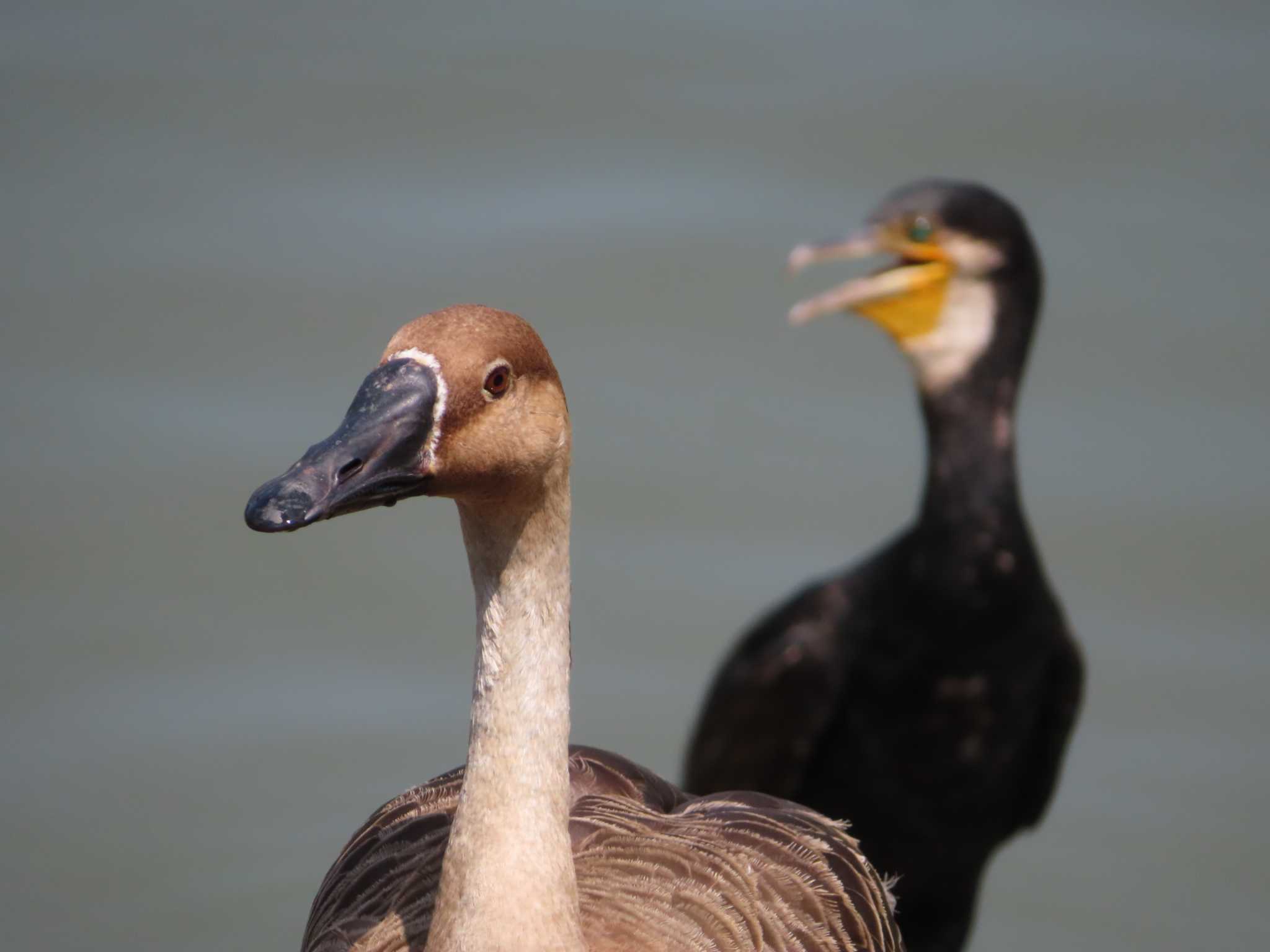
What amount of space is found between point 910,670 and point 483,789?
6.76ft

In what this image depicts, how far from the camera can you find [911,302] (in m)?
4.43

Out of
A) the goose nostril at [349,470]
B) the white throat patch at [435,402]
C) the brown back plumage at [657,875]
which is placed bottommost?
the brown back plumage at [657,875]

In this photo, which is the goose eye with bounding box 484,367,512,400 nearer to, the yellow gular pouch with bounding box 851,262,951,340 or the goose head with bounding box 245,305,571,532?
the goose head with bounding box 245,305,571,532

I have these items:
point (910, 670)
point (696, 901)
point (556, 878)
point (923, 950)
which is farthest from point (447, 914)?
point (923, 950)

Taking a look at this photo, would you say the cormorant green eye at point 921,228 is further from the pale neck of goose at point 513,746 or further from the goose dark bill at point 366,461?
the goose dark bill at point 366,461

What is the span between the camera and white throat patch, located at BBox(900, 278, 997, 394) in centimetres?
442

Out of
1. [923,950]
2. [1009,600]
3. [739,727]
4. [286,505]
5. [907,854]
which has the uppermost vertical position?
[286,505]

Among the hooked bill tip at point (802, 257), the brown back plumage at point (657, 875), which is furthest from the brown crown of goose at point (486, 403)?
the hooked bill tip at point (802, 257)

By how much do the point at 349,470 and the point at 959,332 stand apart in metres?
2.55

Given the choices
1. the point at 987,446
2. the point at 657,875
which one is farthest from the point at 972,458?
the point at 657,875

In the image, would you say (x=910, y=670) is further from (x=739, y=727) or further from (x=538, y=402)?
(x=538, y=402)

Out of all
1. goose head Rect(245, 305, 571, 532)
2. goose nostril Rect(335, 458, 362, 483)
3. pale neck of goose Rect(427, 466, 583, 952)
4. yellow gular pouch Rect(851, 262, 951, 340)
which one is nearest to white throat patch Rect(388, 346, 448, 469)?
goose head Rect(245, 305, 571, 532)

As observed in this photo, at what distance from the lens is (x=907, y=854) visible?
4.60 metres

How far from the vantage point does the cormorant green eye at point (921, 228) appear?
14.4ft
